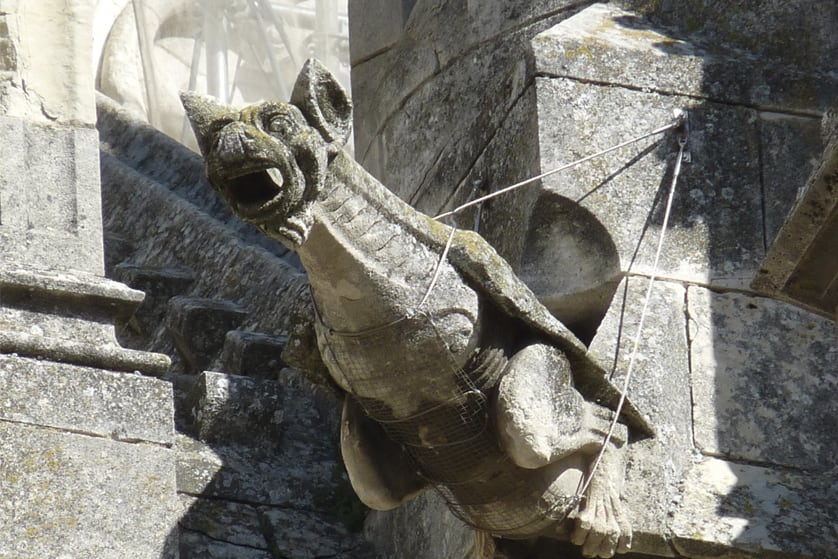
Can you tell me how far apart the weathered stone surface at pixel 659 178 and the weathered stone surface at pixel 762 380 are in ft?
0.38

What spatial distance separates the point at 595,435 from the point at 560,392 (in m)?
0.21

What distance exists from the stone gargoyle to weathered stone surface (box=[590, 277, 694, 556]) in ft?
0.27

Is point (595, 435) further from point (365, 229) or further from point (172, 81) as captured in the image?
point (172, 81)

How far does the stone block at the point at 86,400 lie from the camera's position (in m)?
7.14

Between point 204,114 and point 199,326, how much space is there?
10.3ft

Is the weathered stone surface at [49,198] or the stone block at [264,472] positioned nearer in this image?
the weathered stone surface at [49,198]

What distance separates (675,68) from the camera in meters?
8.02

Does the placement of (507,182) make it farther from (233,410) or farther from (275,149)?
(275,149)

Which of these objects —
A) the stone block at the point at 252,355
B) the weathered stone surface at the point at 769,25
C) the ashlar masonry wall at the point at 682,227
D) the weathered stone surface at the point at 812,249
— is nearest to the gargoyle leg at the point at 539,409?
the ashlar masonry wall at the point at 682,227

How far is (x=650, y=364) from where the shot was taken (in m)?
7.53

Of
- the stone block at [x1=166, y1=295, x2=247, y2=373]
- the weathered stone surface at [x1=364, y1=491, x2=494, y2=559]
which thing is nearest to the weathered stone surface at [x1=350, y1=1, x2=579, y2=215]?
the stone block at [x1=166, y1=295, x2=247, y2=373]

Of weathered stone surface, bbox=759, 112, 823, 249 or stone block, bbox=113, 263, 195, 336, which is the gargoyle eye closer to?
weathered stone surface, bbox=759, 112, 823, 249

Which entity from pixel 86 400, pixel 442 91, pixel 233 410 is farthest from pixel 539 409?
pixel 442 91

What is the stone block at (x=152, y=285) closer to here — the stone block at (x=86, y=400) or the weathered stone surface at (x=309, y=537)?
the weathered stone surface at (x=309, y=537)
